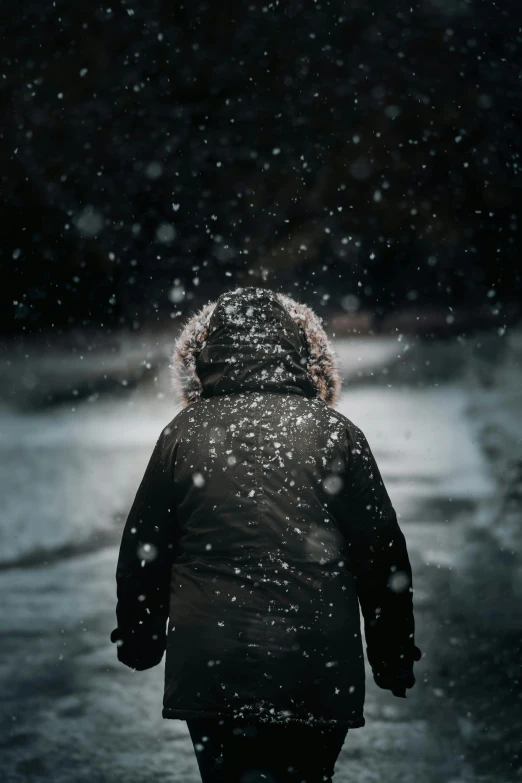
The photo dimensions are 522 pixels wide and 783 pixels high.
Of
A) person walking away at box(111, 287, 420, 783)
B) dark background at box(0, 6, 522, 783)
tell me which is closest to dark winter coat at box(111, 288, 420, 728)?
person walking away at box(111, 287, 420, 783)

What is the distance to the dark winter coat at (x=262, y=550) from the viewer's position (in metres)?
1.58

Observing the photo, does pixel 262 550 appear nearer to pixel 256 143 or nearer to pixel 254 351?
pixel 254 351

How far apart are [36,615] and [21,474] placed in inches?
208

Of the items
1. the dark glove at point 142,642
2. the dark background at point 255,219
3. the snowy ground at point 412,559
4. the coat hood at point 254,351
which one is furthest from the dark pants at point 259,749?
the snowy ground at point 412,559

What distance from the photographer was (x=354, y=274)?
21.3 feet

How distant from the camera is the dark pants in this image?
1.59 meters

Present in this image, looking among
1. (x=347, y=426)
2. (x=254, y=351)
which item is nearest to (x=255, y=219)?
(x=254, y=351)

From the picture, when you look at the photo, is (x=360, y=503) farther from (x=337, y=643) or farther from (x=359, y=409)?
(x=359, y=409)

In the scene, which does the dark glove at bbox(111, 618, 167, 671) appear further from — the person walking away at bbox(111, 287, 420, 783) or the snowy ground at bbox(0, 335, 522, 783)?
the snowy ground at bbox(0, 335, 522, 783)

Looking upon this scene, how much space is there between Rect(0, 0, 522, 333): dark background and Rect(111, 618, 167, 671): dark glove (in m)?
3.48

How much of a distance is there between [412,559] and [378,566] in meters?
6.30

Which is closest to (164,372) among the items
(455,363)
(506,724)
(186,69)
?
(455,363)

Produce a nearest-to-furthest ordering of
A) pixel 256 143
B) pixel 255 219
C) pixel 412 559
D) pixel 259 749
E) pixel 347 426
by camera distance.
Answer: pixel 259 749, pixel 347 426, pixel 256 143, pixel 255 219, pixel 412 559

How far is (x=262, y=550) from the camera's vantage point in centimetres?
163
